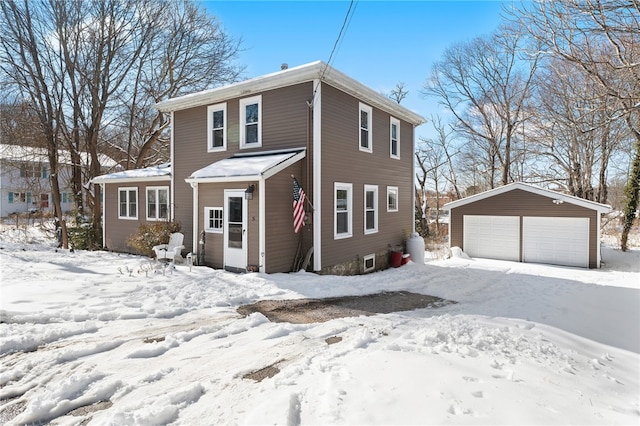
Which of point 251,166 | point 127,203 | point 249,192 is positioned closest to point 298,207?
point 249,192

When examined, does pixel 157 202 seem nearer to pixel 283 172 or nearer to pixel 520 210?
pixel 283 172

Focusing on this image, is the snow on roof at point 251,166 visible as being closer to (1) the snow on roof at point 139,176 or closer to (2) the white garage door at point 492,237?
(1) the snow on roof at point 139,176

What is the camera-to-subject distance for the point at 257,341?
437 centimetres

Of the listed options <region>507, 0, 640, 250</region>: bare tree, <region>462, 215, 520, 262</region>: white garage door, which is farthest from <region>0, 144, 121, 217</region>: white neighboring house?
<region>462, 215, 520, 262</region>: white garage door

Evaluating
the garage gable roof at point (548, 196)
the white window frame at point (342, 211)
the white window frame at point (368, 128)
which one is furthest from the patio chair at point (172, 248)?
the garage gable roof at point (548, 196)

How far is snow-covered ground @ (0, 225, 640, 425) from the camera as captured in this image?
2729 millimetres

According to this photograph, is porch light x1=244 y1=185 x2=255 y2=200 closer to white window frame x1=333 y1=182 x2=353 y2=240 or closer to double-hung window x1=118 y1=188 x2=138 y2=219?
white window frame x1=333 y1=182 x2=353 y2=240

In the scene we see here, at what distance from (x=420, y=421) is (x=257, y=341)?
2451 mm

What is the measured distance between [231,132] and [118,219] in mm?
6645

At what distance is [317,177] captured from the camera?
945 cm

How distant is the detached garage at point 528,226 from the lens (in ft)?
44.5

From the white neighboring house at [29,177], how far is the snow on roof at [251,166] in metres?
11.4

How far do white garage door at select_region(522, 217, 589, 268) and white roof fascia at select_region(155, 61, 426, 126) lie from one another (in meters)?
7.98

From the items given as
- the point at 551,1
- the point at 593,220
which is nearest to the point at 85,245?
the point at 551,1
